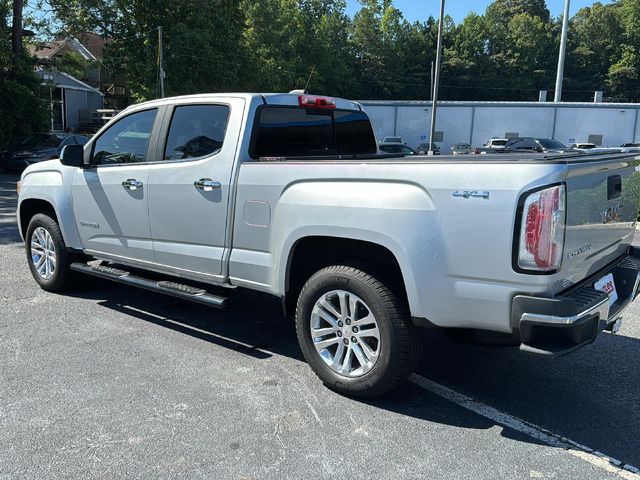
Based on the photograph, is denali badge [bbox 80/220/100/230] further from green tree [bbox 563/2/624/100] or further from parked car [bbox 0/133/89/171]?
green tree [bbox 563/2/624/100]

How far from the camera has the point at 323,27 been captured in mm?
64250

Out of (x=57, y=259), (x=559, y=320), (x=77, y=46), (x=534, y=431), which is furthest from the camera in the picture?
(x=77, y=46)

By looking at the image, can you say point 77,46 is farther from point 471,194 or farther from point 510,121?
point 471,194

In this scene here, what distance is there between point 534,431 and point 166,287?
2958 millimetres

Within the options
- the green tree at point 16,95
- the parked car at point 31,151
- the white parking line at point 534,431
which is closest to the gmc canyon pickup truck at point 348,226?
the white parking line at point 534,431

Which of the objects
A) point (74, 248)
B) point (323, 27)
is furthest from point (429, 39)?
point (74, 248)

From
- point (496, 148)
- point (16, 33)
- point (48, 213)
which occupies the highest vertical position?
point (16, 33)

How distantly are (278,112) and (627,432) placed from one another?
10.7ft

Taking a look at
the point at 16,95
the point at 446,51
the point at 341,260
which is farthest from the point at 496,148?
the point at 446,51

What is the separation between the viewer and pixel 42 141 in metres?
19.5

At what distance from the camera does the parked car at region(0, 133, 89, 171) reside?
18406 millimetres

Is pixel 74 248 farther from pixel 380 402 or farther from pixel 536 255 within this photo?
pixel 536 255

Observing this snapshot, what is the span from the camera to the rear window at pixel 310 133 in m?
4.43

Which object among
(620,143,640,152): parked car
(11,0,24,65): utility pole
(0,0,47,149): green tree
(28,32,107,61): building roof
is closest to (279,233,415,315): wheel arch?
(620,143,640,152): parked car
